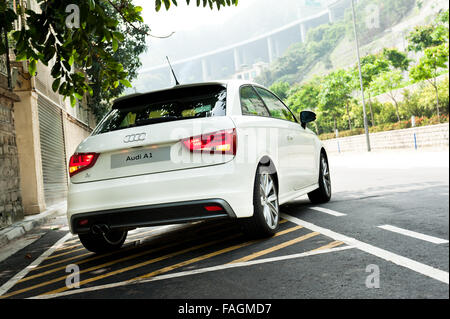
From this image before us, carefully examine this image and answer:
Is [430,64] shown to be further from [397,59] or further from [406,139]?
[397,59]

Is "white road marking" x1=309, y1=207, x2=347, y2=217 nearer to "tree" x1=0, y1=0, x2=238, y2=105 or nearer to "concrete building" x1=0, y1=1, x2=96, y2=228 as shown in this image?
"tree" x1=0, y1=0, x2=238, y2=105

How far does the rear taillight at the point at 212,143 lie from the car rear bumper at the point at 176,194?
0.42 ft

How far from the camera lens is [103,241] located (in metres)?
5.20

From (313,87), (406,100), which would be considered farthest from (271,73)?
(406,100)

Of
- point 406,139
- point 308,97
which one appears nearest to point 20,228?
point 406,139

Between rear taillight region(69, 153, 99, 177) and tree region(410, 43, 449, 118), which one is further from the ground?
tree region(410, 43, 449, 118)

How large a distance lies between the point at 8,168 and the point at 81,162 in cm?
624

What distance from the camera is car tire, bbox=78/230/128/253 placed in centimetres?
509

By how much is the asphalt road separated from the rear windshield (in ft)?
4.15

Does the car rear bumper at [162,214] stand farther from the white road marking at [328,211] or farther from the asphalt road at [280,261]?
the white road marking at [328,211]

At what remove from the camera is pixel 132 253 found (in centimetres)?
504

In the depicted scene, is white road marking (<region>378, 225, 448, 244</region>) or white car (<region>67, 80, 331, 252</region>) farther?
white car (<region>67, 80, 331, 252</region>)

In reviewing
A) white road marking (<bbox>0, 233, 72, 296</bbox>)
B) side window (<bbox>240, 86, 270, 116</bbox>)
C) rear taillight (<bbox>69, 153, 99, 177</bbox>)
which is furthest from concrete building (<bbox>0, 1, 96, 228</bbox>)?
side window (<bbox>240, 86, 270, 116</bbox>)

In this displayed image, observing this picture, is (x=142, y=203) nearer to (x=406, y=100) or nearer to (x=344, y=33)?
(x=406, y=100)
